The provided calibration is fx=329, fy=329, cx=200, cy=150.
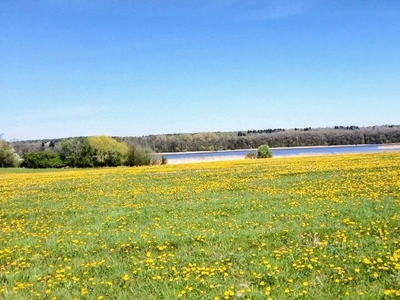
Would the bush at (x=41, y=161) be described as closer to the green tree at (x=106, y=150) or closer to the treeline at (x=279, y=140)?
the green tree at (x=106, y=150)

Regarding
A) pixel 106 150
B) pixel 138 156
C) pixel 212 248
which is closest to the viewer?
pixel 212 248

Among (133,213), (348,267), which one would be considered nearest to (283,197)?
(133,213)

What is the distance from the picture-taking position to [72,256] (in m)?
7.81

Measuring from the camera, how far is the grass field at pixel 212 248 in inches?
226

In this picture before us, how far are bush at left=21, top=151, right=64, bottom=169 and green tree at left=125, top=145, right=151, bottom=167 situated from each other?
1978 centimetres

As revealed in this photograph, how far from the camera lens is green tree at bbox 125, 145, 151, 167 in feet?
248

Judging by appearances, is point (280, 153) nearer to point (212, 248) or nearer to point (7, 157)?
point (7, 157)

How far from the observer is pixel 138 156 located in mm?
75875

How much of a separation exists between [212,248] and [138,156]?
6968 cm

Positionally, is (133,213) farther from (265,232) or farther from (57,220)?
(265,232)

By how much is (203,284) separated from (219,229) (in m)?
3.33

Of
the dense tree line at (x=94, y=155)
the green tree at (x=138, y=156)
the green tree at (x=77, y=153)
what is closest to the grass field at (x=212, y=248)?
the green tree at (x=138, y=156)

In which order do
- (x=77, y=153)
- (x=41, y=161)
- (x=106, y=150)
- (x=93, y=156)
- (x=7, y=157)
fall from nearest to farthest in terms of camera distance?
(x=106, y=150), (x=7, y=157), (x=93, y=156), (x=41, y=161), (x=77, y=153)

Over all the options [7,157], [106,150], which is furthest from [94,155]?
[7,157]
